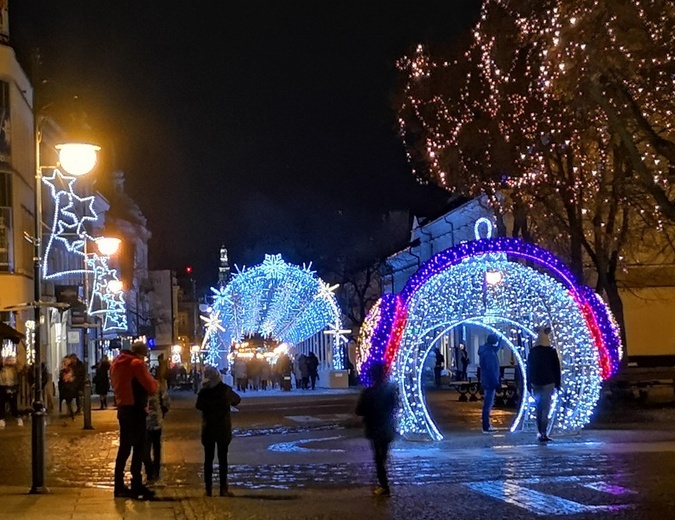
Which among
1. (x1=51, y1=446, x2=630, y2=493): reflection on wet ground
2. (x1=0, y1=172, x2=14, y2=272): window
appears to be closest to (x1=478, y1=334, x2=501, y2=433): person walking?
(x1=51, y1=446, x2=630, y2=493): reflection on wet ground

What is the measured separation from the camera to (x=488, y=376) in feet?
71.5

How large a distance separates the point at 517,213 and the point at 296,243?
3690cm

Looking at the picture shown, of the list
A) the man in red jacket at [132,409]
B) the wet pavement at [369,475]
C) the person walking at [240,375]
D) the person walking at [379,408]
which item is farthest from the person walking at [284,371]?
the person walking at [379,408]

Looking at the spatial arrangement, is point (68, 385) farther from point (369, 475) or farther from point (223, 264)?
point (223, 264)

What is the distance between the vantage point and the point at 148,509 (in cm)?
1342

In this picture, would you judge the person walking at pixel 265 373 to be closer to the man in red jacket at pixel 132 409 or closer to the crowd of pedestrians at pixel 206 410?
the crowd of pedestrians at pixel 206 410

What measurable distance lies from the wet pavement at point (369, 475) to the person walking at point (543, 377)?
1.59ft

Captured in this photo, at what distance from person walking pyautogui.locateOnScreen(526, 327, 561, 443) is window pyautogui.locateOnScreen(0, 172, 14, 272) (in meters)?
21.1

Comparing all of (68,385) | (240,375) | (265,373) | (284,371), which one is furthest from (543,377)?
(265,373)

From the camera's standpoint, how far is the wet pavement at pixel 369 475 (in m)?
13.0

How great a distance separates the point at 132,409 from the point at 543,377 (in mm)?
7662

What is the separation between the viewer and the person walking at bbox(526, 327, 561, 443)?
19.2 meters

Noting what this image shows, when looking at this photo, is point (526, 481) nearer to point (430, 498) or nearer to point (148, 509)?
point (430, 498)

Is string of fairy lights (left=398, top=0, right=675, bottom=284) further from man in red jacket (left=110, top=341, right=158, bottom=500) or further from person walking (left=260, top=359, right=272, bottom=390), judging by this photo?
person walking (left=260, top=359, right=272, bottom=390)
